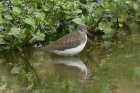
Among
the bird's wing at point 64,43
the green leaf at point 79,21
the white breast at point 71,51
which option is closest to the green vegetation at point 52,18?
the green leaf at point 79,21

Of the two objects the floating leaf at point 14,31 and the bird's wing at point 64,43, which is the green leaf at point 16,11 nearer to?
the floating leaf at point 14,31

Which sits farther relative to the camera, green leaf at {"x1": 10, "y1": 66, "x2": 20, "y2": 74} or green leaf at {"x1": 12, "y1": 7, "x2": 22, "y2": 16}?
green leaf at {"x1": 12, "y1": 7, "x2": 22, "y2": 16}

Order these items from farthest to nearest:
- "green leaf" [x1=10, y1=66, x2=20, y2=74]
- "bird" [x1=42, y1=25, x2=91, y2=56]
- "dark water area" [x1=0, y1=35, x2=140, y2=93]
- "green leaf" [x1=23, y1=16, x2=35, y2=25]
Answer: "bird" [x1=42, y1=25, x2=91, y2=56], "green leaf" [x1=23, y1=16, x2=35, y2=25], "green leaf" [x1=10, y1=66, x2=20, y2=74], "dark water area" [x1=0, y1=35, x2=140, y2=93]

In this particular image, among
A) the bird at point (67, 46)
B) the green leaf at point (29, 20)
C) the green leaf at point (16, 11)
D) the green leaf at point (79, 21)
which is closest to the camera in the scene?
the green leaf at point (29, 20)

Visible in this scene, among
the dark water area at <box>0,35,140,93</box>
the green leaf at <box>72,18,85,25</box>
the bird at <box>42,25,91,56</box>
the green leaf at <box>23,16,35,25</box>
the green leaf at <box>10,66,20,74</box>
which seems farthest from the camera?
the green leaf at <box>72,18,85,25</box>

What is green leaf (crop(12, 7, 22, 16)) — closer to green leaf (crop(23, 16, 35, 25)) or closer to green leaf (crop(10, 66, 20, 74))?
green leaf (crop(23, 16, 35, 25))

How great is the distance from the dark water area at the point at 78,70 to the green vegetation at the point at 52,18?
0.34 meters

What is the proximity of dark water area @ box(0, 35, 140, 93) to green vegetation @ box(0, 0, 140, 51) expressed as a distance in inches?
13.6

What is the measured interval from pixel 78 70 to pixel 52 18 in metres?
1.58

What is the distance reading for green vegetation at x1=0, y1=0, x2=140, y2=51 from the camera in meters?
9.60

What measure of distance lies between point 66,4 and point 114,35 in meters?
1.67

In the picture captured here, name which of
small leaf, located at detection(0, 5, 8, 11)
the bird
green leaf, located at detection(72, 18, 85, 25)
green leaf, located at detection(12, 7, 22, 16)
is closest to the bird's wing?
the bird

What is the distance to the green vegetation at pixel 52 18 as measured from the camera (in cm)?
960

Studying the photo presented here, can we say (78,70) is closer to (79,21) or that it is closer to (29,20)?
(29,20)
